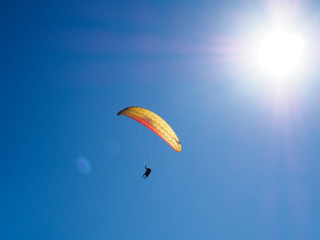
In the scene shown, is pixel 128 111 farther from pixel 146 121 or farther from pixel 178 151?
pixel 178 151

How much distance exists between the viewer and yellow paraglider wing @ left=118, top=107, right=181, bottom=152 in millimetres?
12930

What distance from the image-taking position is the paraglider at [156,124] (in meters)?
12.9

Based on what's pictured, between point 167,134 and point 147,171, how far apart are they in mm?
3464

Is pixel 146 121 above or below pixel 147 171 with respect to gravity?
above

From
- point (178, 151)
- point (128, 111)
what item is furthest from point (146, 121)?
point (178, 151)

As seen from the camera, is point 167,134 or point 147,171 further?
point 147,171

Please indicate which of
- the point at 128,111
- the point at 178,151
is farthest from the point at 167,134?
the point at 128,111

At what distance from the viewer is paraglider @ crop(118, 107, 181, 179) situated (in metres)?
12.9

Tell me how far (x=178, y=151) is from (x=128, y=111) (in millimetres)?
4563

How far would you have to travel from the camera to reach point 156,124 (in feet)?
43.8

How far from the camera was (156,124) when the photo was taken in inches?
526

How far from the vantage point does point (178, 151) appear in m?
12.7

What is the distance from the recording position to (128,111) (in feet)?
41.7

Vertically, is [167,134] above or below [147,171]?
above
